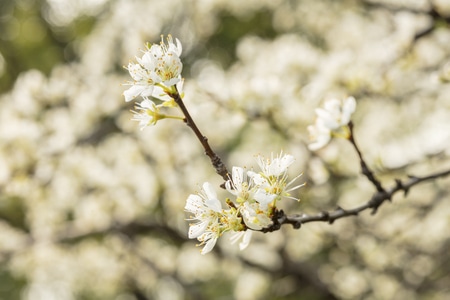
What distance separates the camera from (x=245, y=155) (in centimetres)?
538

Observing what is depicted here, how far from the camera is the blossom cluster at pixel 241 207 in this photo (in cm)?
108

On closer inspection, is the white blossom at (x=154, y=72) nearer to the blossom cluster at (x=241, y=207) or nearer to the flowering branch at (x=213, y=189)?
the flowering branch at (x=213, y=189)

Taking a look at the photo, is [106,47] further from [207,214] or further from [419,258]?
[207,214]

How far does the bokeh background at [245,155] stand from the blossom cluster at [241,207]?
2.26ft

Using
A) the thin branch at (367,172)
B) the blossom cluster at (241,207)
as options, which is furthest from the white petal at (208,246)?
the thin branch at (367,172)

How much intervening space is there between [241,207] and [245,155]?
14.1 ft

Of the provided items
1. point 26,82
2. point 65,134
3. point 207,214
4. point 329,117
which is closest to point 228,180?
point 207,214

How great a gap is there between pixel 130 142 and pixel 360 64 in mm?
2099

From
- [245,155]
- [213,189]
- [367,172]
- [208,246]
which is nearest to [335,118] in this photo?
[367,172]

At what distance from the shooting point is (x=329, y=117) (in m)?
1.43

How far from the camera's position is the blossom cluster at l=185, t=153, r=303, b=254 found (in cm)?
108

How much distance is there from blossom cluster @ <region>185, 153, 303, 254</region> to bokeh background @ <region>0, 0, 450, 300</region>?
27.2 inches

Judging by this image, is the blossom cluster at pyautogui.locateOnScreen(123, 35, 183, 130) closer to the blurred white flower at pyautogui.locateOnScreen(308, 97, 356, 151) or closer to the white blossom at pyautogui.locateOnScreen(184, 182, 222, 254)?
the white blossom at pyautogui.locateOnScreen(184, 182, 222, 254)

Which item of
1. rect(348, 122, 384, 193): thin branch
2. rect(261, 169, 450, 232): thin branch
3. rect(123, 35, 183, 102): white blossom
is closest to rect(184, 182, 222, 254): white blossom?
rect(261, 169, 450, 232): thin branch
